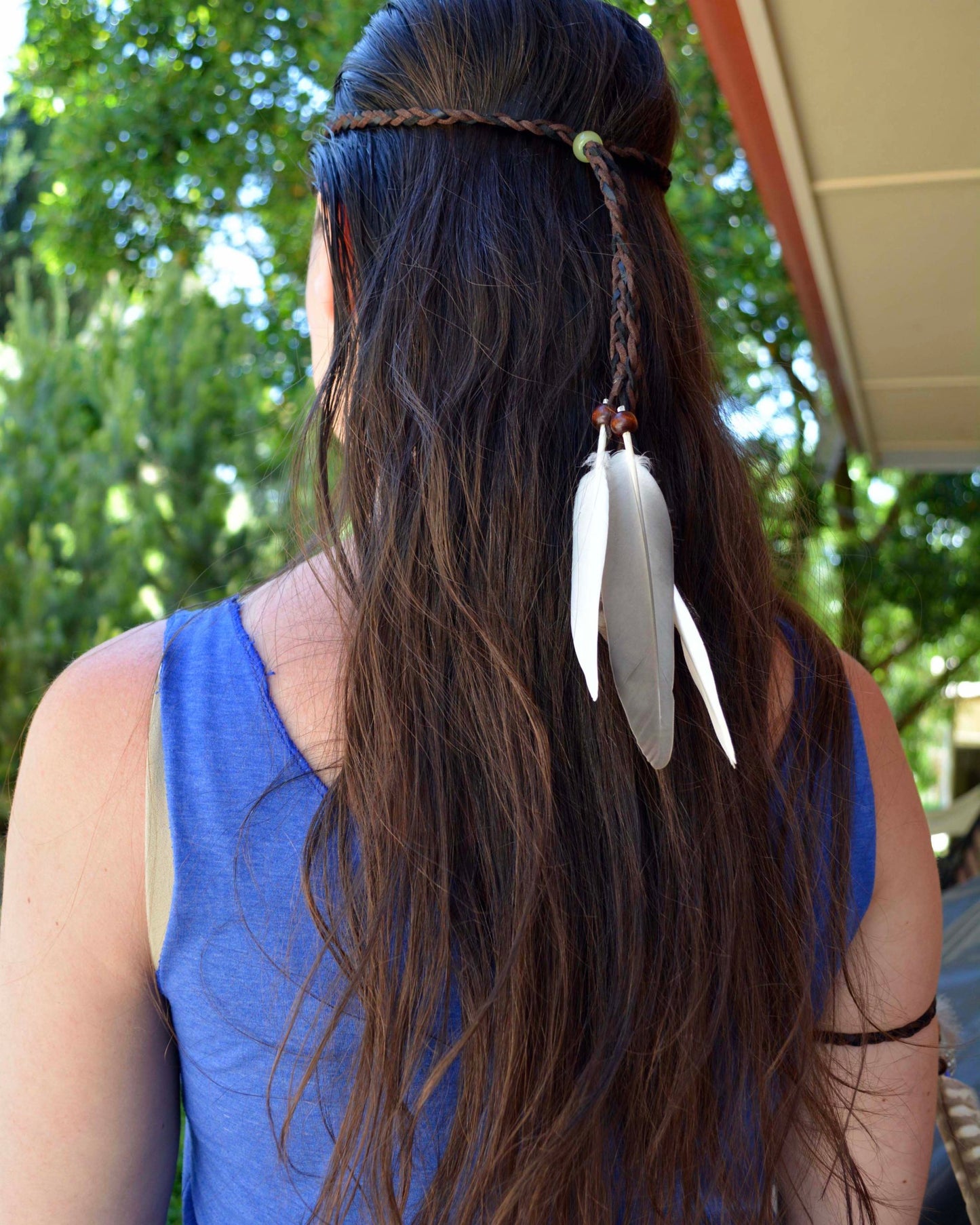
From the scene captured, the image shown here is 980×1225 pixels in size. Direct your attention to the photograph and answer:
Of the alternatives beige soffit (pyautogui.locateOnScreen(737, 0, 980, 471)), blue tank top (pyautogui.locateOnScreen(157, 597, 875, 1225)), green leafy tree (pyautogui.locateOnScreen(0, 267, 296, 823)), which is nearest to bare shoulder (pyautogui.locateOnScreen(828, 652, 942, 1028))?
blue tank top (pyautogui.locateOnScreen(157, 597, 875, 1225))

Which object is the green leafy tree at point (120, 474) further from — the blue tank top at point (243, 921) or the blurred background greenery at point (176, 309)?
the blue tank top at point (243, 921)

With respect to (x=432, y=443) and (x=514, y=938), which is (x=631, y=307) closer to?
(x=432, y=443)

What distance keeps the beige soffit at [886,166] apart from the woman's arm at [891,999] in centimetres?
136

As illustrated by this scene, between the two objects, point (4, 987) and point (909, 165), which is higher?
point (909, 165)

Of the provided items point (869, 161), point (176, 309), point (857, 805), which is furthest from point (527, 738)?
point (176, 309)

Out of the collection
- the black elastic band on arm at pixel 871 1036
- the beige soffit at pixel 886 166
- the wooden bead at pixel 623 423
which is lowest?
the black elastic band on arm at pixel 871 1036

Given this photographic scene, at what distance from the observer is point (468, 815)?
2.51 feet

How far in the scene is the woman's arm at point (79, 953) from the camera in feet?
2.45

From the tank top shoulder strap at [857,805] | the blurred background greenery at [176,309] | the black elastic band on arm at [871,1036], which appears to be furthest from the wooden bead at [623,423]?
the blurred background greenery at [176,309]

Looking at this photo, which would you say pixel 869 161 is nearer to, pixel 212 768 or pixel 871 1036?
pixel 871 1036

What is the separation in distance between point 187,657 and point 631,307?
43cm

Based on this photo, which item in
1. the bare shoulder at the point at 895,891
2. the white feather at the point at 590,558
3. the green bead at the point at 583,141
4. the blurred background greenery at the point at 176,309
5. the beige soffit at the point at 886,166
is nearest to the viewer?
the white feather at the point at 590,558

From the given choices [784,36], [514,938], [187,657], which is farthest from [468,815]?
[784,36]

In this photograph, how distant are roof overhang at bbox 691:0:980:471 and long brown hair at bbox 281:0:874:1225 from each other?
1147 mm
